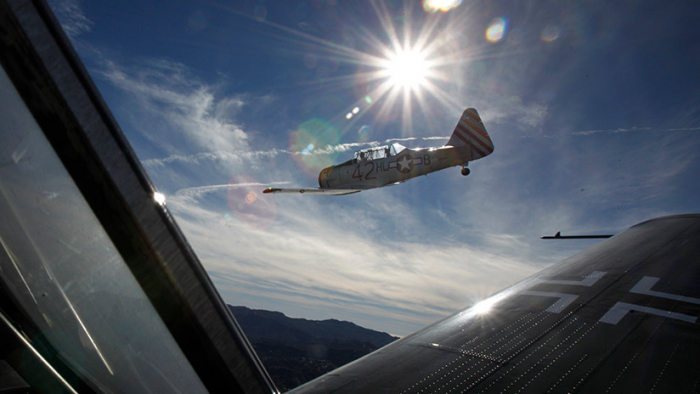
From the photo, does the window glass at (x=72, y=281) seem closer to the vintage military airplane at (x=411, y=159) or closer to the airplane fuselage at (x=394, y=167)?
the vintage military airplane at (x=411, y=159)

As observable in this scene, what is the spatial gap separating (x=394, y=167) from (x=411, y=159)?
1.40 metres

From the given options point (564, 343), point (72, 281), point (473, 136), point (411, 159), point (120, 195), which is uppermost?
point (473, 136)

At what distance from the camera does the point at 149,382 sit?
1493 millimetres

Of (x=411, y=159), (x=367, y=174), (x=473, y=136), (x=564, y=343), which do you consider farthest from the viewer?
(x=367, y=174)

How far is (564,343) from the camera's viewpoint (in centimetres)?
320

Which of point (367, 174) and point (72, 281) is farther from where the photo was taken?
point (367, 174)

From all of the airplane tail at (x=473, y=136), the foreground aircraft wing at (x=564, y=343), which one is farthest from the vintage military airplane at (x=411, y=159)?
the foreground aircraft wing at (x=564, y=343)

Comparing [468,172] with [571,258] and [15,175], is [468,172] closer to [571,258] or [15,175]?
[571,258]

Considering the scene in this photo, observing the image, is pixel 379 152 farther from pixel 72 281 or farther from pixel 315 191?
pixel 72 281

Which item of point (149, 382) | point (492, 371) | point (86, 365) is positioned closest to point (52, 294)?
point (86, 365)

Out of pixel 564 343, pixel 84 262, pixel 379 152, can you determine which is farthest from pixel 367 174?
pixel 84 262

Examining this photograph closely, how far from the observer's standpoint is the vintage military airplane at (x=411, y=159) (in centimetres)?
2208

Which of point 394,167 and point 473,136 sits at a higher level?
point 473,136

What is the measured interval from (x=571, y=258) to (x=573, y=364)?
4.29 metres
